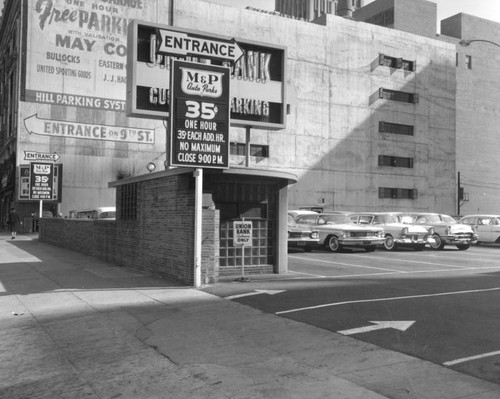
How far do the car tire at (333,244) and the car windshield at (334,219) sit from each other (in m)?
1.05

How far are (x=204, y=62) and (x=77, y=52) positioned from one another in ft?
81.1

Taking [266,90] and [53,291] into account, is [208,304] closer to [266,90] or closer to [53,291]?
[53,291]

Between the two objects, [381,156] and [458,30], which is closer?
[381,156]

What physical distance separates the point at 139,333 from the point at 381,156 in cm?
4327

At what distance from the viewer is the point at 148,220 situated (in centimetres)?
1341

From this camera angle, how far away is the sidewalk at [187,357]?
491 centimetres

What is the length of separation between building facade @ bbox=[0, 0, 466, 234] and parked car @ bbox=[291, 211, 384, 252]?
648cm

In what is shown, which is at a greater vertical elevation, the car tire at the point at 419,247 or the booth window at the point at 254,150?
the booth window at the point at 254,150

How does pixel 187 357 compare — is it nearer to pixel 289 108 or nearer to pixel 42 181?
pixel 42 181

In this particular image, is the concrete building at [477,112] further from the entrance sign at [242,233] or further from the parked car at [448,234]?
the entrance sign at [242,233]

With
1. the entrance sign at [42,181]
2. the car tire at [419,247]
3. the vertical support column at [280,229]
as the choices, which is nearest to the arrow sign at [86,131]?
the entrance sign at [42,181]

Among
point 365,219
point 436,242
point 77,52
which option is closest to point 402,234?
point 436,242

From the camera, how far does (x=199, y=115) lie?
37.5 feet

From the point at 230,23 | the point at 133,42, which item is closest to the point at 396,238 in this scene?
the point at 133,42
